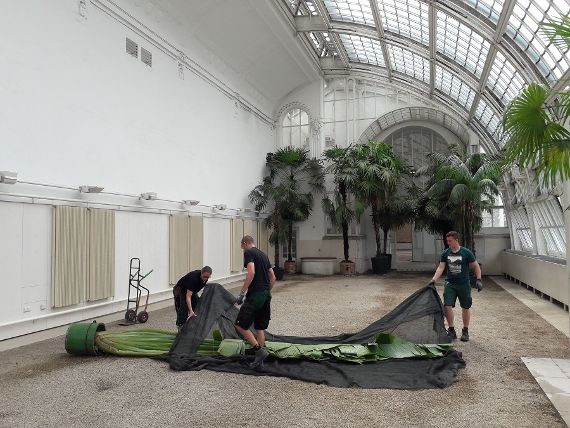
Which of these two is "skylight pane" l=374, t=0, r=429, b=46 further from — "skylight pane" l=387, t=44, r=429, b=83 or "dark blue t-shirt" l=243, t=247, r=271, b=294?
"dark blue t-shirt" l=243, t=247, r=271, b=294

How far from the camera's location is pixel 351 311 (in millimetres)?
11047

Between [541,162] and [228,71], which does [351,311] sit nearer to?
[541,162]

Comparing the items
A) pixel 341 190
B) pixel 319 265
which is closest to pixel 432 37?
pixel 341 190

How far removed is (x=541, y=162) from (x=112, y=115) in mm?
8714

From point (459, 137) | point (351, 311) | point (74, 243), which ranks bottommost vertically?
point (351, 311)

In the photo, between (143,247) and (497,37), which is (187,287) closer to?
(143,247)

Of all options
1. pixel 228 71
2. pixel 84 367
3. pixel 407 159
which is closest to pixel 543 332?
pixel 84 367

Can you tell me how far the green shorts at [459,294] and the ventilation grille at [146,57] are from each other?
8987mm

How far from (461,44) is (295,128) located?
846 centimetres

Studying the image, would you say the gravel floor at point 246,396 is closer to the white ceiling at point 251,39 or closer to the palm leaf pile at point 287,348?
the palm leaf pile at point 287,348

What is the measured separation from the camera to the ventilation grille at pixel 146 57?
1197cm

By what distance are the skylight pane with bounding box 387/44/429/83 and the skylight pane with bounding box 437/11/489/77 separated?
1.58 metres

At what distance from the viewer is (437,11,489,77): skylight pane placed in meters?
15.2

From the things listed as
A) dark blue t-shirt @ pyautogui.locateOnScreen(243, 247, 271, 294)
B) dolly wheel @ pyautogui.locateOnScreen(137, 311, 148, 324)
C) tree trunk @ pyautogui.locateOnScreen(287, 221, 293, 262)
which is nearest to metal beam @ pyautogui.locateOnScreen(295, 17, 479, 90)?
tree trunk @ pyautogui.locateOnScreen(287, 221, 293, 262)
